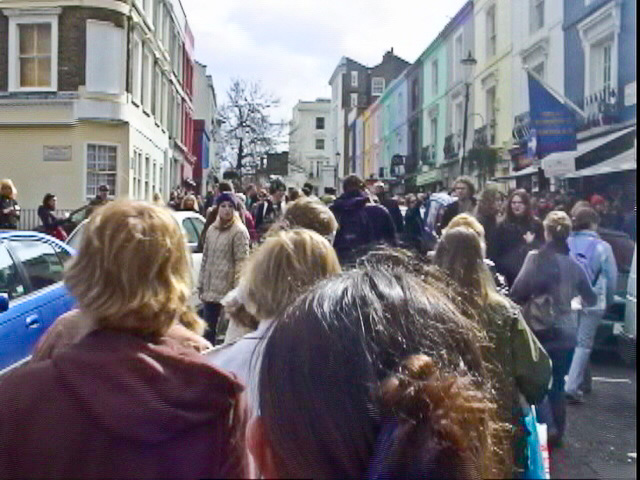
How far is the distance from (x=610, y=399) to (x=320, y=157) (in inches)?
158

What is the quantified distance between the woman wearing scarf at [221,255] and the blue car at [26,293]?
1056 millimetres

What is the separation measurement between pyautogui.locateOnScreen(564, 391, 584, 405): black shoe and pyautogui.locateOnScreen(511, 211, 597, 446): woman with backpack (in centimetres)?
2

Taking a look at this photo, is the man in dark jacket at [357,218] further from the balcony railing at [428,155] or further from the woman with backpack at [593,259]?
the woman with backpack at [593,259]

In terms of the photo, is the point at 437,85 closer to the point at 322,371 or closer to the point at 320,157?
the point at 322,371

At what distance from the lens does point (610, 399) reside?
1805 mm

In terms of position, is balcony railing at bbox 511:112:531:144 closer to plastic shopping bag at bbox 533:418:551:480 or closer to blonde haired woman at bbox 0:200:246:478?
plastic shopping bag at bbox 533:418:551:480

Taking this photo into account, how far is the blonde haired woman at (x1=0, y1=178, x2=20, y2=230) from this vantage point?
10086 millimetres

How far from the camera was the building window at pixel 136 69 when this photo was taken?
1504 centimetres

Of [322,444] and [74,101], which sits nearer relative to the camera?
[322,444]

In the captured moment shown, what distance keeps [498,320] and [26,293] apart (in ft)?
13.8

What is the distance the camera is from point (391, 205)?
892cm

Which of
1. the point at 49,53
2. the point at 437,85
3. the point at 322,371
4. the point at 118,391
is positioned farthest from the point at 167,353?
the point at 49,53

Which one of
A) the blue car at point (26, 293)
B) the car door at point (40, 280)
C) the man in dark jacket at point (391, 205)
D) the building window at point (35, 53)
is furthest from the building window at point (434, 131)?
the building window at point (35, 53)

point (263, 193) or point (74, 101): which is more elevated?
point (74, 101)
